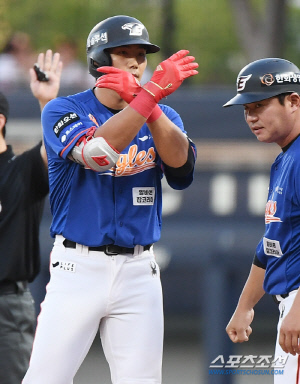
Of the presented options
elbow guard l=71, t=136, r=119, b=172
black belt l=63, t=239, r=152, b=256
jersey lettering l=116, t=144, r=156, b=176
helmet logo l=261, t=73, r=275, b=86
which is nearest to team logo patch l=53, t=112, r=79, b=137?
elbow guard l=71, t=136, r=119, b=172

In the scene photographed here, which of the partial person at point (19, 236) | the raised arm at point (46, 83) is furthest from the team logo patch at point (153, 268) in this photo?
the raised arm at point (46, 83)

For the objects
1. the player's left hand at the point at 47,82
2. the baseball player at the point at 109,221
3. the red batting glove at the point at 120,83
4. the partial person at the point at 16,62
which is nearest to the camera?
the red batting glove at the point at 120,83

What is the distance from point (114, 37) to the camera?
11.5ft

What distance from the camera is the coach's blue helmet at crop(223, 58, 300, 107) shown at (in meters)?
3.35

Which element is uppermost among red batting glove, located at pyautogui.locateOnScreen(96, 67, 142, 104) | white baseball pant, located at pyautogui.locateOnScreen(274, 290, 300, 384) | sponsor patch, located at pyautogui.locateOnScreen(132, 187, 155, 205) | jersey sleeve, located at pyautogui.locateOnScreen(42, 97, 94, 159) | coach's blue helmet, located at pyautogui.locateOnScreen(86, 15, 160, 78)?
coach's blue helmet, located at pyautogui.locateOnScreen(86, 15, 160, 78)

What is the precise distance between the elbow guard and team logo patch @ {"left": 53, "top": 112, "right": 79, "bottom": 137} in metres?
0.16

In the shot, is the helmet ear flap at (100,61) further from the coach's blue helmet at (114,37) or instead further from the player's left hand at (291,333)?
the player's left hand at (291,333)

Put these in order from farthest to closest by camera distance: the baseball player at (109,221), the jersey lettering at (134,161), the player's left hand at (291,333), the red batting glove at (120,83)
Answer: the jersey lettering at (134,161)
the baseball player at (109,221)
the red batting glove at (120,83)
the player's left hand at (291,333)

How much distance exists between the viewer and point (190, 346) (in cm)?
887

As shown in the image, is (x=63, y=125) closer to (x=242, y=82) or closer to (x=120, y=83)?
(x=120, y=83)

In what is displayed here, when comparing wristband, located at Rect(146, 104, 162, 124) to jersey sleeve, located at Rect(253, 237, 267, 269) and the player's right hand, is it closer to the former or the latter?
jersey sleeve, located at Rect(253, 237, 267, 269)

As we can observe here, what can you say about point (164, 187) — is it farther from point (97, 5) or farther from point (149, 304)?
point (97, 5)

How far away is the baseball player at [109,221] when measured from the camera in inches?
134

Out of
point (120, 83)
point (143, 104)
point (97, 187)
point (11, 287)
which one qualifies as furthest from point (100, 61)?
point (11, 287)
